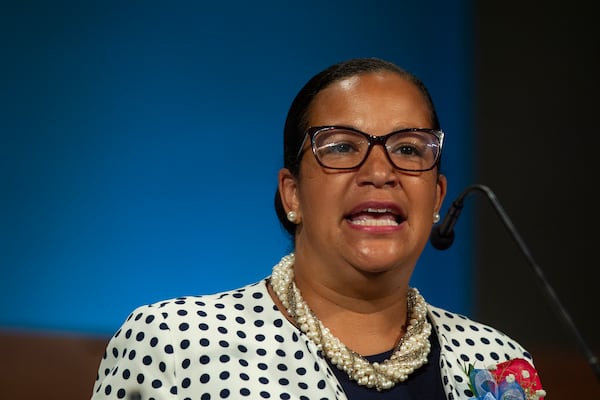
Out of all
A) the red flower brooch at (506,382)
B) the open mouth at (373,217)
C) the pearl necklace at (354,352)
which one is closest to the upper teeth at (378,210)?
the open mouth at (373,217)

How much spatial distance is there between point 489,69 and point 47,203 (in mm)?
1406

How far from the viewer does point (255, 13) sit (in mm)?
2918

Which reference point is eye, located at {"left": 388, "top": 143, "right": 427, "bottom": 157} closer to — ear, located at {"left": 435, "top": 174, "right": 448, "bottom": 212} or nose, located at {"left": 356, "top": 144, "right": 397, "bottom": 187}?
nose, located at {"left": 356, "top": 144, "right": 397, "bottom": 187}

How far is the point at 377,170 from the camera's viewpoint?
5.32 ft

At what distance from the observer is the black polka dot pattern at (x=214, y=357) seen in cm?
154

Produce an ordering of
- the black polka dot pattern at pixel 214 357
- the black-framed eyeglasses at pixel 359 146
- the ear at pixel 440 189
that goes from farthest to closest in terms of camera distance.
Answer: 1. the ear at pixel 440 189
2. the black-framed eyeglasses at pixel 359 146
3. the black polka dot pattern at pixel 214 357

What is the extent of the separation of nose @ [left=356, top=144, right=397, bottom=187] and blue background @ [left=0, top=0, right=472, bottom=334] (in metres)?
1.22

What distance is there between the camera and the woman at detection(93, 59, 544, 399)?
1565 millimetres

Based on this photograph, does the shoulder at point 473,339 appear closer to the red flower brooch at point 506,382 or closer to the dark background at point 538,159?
the red flower brooch at point 506,382

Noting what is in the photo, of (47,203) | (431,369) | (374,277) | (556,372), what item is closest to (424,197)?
(374,277)

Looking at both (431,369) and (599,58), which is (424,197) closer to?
(431,369)

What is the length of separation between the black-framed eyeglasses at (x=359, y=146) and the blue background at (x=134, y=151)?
1183 mm

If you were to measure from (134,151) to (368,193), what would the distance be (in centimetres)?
139

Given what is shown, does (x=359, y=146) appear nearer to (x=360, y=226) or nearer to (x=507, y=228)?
(x=360, y=226)
